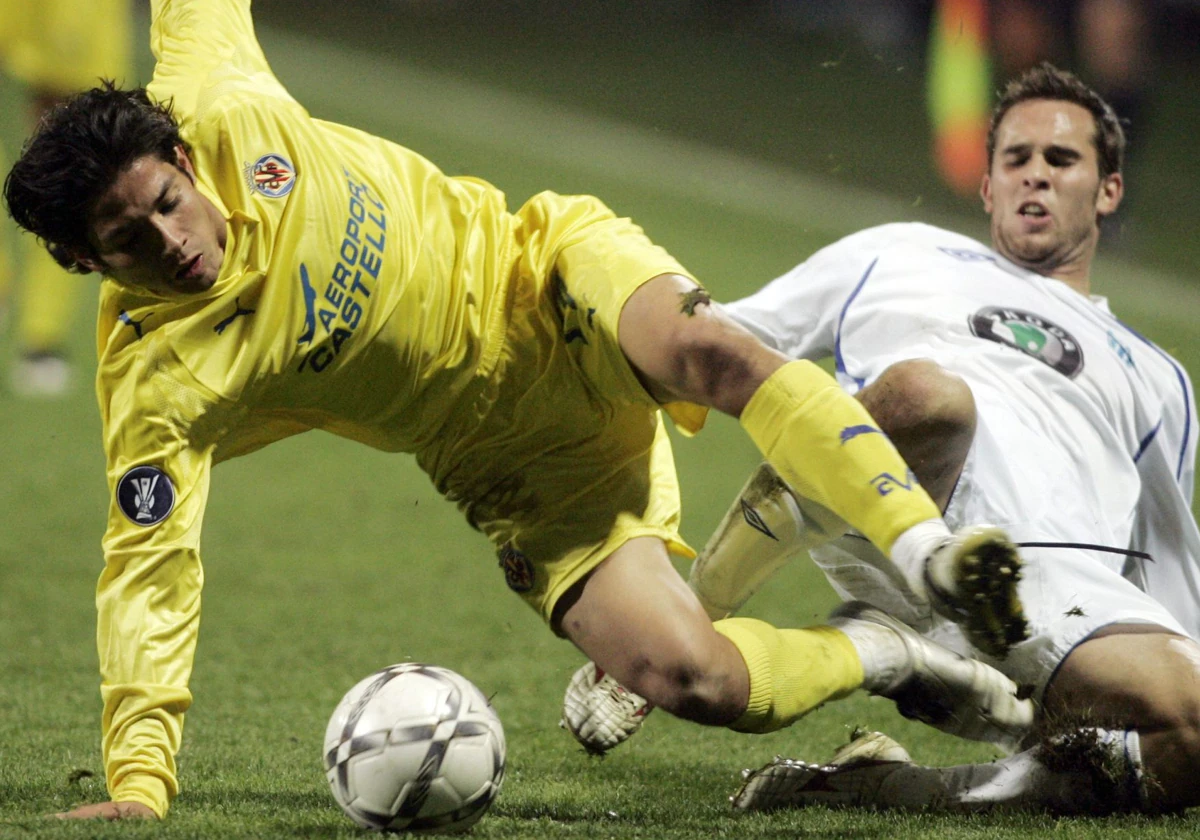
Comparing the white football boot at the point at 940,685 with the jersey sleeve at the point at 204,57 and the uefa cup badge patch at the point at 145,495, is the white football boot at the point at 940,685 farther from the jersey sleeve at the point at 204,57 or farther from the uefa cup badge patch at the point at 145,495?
the jersey sleeve at the point at 204,57

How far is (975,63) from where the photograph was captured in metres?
12.7

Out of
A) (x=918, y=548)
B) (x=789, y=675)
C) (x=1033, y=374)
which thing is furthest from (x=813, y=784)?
(x=1033, y=374)

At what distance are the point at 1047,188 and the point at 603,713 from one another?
5.80 feet

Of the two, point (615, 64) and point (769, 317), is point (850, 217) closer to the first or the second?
point (615, 64)

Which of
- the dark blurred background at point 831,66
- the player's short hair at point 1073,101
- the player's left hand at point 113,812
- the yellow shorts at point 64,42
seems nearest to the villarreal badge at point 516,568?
the player's left hand at point 113,812

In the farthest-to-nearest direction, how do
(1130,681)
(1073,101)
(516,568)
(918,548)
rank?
(1073,101)
(516,568)
(1130,681)
(918,548)

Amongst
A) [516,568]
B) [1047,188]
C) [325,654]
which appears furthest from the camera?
[325,654]

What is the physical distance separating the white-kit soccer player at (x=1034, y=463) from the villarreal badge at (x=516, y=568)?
42 cm

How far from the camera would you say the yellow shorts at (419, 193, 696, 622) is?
3404 mm

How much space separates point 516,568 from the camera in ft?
12.0

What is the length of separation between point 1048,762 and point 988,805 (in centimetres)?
15

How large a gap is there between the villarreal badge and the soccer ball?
653 mm

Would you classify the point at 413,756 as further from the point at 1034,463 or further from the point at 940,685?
the point at 1034,463

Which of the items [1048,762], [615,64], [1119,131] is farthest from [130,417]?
[615,64]
